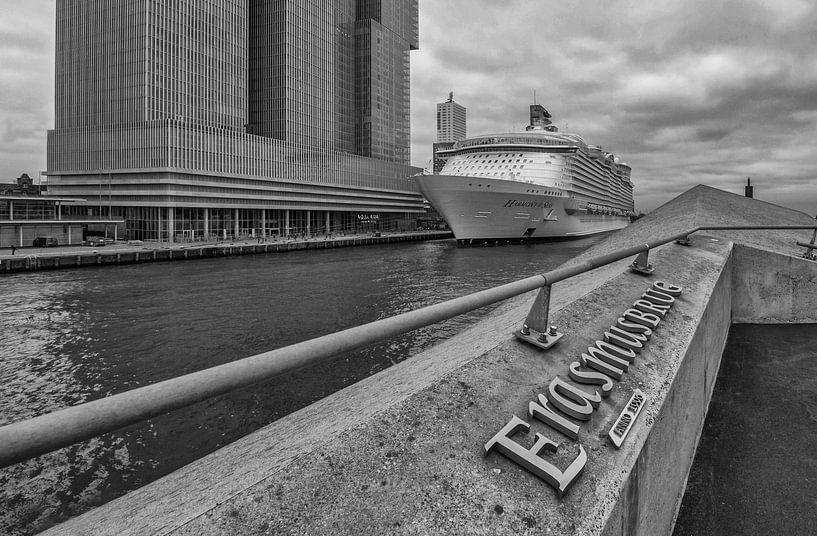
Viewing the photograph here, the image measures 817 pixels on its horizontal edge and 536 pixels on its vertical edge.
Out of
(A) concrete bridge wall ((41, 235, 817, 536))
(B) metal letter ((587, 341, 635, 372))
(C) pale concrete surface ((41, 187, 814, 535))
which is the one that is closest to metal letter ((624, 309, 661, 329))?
(A) concrete bridge wall ((41, 235, 817, 536))

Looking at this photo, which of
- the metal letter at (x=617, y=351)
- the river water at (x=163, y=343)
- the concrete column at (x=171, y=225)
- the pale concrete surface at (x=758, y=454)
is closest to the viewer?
the pale concrete surface at (x=758, y=454)

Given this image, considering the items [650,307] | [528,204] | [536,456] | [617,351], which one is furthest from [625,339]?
[528,204]

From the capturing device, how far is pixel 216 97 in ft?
240

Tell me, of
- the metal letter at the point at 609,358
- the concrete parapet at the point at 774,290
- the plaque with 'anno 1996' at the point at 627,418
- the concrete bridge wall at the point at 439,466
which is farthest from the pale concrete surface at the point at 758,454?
the concrete parapet at the point at 774,290

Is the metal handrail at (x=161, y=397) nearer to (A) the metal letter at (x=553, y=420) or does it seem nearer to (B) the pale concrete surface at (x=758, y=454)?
(A) the metal letter at (x=553, y=420)

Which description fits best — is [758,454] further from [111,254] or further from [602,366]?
[111,254]

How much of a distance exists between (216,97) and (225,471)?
82860 millimetres

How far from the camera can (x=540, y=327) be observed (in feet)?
13.3

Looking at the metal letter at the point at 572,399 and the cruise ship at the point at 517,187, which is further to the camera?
the cruise ship at the point at 517,187

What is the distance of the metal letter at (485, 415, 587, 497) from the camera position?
2.49m

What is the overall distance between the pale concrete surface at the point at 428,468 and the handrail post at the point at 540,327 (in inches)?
4.7

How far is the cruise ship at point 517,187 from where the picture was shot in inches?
1870

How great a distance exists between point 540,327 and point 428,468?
200cm

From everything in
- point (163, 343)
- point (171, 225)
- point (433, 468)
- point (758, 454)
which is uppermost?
point (171, 225)
